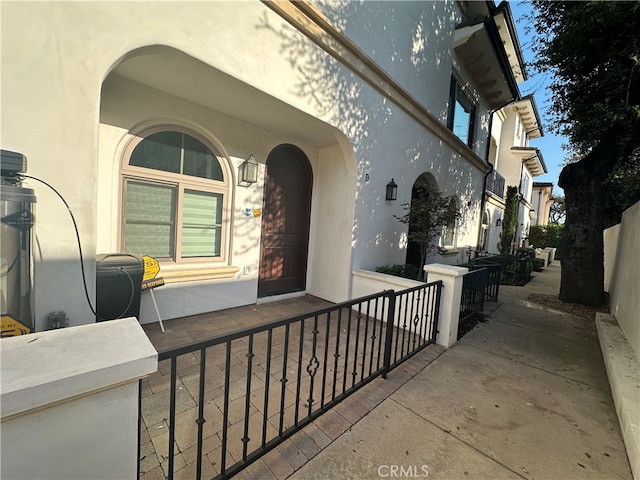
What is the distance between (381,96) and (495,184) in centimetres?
977

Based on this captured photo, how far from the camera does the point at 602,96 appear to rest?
5.48 m

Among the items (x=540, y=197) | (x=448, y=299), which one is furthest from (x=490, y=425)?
(x=540, y=197)

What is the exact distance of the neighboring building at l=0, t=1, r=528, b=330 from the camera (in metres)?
1.93

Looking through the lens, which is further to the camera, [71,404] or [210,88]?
[210,88]

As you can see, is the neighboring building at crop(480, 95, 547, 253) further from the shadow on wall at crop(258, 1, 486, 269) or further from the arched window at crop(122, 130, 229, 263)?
the arched window at crop(122, 130, 229, 263)

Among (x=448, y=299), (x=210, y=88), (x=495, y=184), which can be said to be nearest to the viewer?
(x=210, y=88)

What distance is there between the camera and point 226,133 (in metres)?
3.96

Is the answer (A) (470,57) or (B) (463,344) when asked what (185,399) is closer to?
(B) (463,344)

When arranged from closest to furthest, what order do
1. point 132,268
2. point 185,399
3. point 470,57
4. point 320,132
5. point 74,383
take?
point 74,383
point 185,399
point 132,268
point 320,132
point 470,57

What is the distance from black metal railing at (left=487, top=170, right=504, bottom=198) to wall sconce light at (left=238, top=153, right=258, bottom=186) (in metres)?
10.2

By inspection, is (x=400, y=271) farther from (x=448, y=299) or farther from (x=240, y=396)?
(x=240, y=396)

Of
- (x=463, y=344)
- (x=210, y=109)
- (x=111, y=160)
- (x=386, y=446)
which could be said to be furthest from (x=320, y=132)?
(x=386, y=446)

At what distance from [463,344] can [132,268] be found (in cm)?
421

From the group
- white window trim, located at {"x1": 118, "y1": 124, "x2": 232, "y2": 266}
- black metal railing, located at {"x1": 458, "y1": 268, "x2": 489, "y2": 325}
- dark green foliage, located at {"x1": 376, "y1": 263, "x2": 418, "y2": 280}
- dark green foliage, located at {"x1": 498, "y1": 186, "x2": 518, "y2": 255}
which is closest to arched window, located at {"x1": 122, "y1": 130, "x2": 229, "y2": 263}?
white window trim, located at {"x1": 118, "y1": 124, "x2": 232, "y2": 266}
